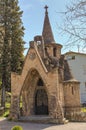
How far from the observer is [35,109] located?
25.5 meters

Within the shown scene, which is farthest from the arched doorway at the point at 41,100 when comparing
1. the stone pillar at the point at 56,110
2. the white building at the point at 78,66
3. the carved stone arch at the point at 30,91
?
the white building at the point at 78,66

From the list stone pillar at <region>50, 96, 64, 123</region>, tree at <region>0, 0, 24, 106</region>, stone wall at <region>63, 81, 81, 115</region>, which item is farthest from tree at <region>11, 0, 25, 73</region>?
stone pillar at <region>50, 96, 64, 123</region>

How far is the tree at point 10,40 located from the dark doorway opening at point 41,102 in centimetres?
575

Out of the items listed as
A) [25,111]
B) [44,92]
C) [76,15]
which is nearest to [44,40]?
[44,92]

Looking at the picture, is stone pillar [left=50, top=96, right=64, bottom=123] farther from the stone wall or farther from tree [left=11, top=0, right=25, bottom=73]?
tree [left=11, top=0, right=25, bottom=73]

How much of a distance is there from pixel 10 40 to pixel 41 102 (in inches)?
383

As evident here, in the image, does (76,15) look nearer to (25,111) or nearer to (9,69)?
(25,111)

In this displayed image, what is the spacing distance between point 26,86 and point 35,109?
8.08 ft

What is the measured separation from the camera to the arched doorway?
82.9ft

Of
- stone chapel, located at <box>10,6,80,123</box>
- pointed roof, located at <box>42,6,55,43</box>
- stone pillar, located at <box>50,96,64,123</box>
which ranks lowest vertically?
stone pillar, located at <box>50,96,64,123</box>

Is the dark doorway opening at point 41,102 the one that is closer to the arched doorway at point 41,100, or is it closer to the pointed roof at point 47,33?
the arched doorway at point 41,100

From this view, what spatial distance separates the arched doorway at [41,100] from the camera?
25281 millimetres

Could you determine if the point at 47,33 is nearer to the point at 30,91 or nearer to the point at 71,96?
the point at 30,91

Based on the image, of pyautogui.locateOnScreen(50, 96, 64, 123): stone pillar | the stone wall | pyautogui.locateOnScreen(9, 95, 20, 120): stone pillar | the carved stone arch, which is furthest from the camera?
the carved stone arch
